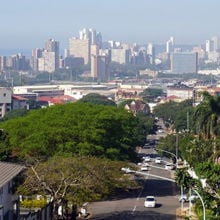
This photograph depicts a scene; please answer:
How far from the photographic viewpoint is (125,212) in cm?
3681

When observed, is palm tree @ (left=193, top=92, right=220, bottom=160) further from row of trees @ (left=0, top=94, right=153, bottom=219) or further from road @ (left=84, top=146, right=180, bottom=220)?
row of trees @ (left=0, top=94, right=153, bottom=219)

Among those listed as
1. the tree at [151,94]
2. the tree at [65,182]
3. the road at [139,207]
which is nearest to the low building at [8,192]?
the tree at [65,182]

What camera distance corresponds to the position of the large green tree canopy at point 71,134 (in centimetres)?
4016

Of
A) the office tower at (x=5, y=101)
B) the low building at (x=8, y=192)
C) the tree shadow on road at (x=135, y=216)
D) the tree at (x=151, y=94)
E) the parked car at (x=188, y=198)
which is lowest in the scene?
the tree at (x=151, y=94)

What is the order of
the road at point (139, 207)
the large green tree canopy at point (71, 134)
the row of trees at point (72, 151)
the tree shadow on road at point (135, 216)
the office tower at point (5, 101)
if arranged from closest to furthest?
1. the row of trees at point (72, 151)
2. the tree shadow on road at point (135, 216)
3. the road at point (139, 207)
4. the large green tree canopy at point (71, 134)
5. the office tower at point (5, 101)

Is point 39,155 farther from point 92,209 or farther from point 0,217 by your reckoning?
point 0,217

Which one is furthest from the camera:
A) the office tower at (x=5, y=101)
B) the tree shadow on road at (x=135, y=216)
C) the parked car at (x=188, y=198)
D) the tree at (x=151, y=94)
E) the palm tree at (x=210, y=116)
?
the tree at (x=151, y=94)

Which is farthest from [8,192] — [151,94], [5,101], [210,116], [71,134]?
[151,94]

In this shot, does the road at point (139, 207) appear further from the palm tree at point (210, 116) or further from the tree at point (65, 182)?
the palm tree at point (210, 116)

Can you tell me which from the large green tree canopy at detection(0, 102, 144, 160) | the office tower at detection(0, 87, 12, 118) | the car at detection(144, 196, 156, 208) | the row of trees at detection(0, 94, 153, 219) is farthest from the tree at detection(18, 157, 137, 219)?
the office tower at detection(0, 87, 12, 118)

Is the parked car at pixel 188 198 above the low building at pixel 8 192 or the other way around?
the other way around

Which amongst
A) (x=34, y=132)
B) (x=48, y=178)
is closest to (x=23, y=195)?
(x=48, y=178)

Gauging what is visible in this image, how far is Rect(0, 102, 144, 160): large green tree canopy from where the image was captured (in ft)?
132

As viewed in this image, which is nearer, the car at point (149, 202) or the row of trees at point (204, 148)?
the row of trees at point (204, 148)
